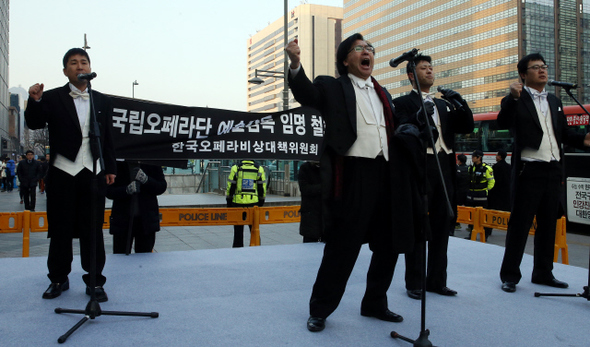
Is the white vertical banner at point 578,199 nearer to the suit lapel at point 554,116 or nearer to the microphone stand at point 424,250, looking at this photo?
the suit lapel at point 554,116

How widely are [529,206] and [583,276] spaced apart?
1.18 metres

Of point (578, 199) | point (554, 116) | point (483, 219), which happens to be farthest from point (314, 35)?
point (554, 116)

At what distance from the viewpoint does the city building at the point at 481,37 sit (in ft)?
221

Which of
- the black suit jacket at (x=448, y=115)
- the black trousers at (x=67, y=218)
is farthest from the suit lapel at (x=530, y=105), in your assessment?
the black trousers at (x=67, y=218)

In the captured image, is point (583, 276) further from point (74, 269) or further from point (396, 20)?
point (396, 20)

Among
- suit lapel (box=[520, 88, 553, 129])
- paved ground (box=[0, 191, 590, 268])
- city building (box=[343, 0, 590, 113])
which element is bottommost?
paved ground (box=[0, 191, 590, 268])

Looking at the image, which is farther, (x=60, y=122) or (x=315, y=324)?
(x=60, y=122)

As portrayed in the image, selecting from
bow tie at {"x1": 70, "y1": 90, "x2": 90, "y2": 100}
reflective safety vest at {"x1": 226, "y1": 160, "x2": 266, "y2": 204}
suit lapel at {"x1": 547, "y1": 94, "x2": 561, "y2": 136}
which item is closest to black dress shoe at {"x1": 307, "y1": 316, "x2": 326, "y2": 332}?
bow tie at {"x1": 70, "y1": 90, "x2": 90, "y2": 100}

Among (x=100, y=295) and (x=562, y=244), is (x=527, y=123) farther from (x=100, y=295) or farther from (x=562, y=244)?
(x=100, y=295)

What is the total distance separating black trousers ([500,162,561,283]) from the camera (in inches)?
165

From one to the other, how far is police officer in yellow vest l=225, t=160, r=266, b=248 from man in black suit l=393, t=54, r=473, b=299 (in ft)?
14.9

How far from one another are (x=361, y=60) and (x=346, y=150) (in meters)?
0.64

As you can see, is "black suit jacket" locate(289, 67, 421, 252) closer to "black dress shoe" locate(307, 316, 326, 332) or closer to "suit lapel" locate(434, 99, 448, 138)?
"black dress shoe" locate(307, 316, 326, 332)

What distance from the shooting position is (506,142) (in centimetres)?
1549
